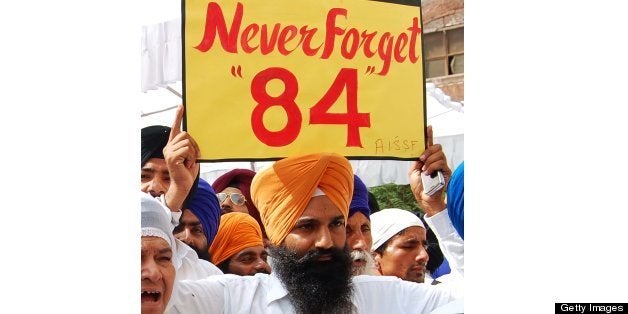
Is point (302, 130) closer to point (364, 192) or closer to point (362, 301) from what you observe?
point (364, 192)

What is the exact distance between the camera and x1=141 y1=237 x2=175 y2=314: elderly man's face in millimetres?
3621

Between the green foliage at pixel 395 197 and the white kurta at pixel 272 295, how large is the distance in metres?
0.34

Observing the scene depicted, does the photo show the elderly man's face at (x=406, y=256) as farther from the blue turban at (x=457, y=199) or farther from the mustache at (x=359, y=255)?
the blue turban at (x=457, y=199)

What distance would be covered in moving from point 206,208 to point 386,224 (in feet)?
2.92

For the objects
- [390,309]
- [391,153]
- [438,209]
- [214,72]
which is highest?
[214,72]

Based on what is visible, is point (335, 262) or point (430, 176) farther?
point (430, 176)

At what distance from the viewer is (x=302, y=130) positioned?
13.0ft

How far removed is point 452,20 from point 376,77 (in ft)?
1.76

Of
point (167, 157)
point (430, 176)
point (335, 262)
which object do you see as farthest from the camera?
point (430, 176)

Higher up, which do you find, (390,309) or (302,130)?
(302,130)

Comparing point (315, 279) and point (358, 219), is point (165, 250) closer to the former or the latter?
point (315, 279)

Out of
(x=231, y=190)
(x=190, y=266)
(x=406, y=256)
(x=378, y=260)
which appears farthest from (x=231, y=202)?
(x=406, y=256)

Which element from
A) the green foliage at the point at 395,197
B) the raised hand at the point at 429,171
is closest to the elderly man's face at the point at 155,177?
the green foliage at the point at 395,197

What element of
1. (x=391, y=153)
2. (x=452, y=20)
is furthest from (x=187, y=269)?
(x=452, y=20)
